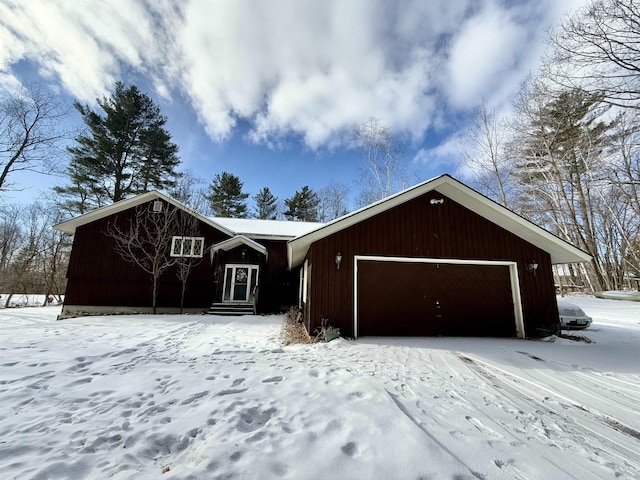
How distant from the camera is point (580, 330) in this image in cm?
865

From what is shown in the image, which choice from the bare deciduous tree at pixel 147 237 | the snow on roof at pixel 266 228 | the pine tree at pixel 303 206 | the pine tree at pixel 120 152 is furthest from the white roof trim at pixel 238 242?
the pine tree at pixel 303 206

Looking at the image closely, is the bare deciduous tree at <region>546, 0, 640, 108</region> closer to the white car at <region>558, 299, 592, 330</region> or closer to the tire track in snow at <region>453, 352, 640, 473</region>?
the white car at <region>558, 299, 592, 330</region>

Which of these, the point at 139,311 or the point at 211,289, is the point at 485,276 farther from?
the point at 139,311

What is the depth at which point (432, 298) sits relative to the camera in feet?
24.4

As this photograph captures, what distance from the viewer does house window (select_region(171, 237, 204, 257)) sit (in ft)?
41.1

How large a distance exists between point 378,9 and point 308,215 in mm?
20313

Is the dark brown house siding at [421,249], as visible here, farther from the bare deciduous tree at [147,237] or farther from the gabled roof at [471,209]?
the bare deciduous tree at [147,237]

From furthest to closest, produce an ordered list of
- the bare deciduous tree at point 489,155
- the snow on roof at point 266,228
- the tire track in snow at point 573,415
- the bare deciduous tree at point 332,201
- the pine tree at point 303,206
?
the pine tree at point 303,206, the bare deciduous tree at point 332,201, the bare deciduous tree at point 489,155, the snow on roof at point 266,228, the tire track in snow at point 573,415

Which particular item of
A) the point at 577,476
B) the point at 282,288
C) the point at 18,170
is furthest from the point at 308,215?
the point at 577,476

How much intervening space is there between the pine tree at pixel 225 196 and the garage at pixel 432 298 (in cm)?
2158

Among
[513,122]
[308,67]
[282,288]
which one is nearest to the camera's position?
[308,67]

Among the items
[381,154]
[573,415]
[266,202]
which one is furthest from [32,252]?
[573,415]

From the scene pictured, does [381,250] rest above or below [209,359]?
above

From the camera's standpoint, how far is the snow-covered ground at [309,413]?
81.0 inches
